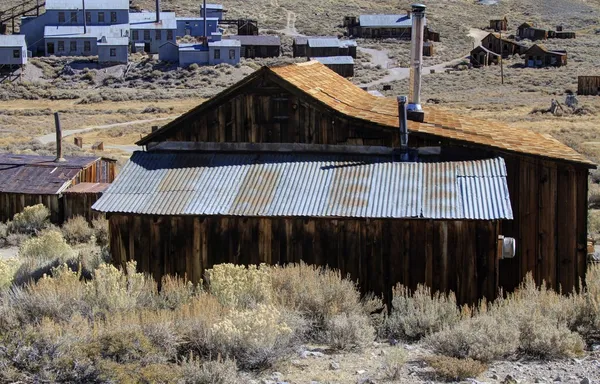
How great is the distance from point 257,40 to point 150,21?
9782 mm

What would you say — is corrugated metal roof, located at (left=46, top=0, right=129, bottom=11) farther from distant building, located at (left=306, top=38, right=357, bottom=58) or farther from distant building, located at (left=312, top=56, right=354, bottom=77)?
distant building, located at (left=312, top=56, right=354, bottom=77)

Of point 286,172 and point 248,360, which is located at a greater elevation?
point 286,172

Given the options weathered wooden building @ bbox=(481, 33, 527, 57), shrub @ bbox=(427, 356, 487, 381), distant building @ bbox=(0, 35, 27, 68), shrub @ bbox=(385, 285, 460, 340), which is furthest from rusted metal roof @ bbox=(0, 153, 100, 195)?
weathered wooden building @ bbox=(481, 33, 527, 57)

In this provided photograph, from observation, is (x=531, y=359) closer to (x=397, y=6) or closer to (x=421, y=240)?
(x=421, y=240)

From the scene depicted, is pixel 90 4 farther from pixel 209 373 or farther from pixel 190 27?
pixel 209 373

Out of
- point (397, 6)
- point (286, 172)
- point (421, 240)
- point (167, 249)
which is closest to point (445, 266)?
point (421, 240)

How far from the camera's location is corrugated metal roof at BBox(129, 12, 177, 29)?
76.0m

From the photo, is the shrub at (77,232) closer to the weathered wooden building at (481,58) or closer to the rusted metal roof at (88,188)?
the rusted metal roof at (88,188)

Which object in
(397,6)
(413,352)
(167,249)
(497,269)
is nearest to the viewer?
(413,352)

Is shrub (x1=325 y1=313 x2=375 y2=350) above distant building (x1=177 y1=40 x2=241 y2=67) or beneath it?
beneath

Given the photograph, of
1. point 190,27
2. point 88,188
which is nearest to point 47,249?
point 88,188

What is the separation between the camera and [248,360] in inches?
287

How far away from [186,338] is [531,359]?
3.03m

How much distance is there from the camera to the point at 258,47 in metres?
75.7
